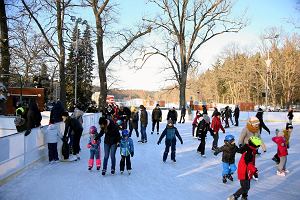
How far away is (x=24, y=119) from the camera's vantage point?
13.2 metres

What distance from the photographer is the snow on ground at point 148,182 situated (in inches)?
299

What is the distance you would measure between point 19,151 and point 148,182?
3.36m

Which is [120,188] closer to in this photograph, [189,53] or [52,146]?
[52,146]

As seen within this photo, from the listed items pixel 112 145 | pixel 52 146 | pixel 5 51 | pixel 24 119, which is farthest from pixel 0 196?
pixel 5 51

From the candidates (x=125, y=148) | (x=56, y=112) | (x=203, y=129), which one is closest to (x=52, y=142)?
(x=56, y=112)

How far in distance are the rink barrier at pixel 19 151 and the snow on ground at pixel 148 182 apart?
211 mm

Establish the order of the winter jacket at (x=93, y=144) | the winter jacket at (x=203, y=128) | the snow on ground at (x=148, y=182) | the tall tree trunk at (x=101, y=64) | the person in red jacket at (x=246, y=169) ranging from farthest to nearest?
the tall tree trunk at (x=101, y=64)
the winter jacket at (x=203, y=128)
the winter jacket at (x=93, y=144)
the snow on ground at (x=148, y=182)
the person in red jacket at (x=246, y=169)

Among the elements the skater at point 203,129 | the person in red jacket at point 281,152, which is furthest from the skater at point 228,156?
the skater at point 203,129

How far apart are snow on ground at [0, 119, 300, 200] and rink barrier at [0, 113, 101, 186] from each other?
21 cm

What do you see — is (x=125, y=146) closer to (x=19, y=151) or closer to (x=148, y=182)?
(x=148, y=182)

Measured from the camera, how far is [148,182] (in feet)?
28.9

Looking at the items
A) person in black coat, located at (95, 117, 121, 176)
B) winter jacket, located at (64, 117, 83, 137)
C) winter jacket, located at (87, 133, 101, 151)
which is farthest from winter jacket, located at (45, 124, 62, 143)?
person in black coat, located at (95, 117, 121, 176)

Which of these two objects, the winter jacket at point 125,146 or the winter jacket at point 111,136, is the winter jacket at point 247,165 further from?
the winter jacket at point 111,136

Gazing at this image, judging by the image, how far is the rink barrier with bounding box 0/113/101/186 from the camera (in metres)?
8.23
